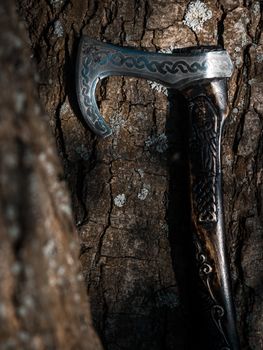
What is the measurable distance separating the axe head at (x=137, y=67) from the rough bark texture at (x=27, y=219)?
1.02m

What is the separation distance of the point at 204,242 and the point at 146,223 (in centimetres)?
25

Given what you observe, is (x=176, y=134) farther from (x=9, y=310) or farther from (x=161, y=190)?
(x=9, y=310)

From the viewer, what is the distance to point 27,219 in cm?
161

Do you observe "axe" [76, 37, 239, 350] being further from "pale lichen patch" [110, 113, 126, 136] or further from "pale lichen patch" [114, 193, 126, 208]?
"pale lichen patch" [114, 193, 126, 208]

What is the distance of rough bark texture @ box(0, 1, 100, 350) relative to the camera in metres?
1.58

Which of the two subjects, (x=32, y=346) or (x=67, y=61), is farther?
(x=67, y=61)

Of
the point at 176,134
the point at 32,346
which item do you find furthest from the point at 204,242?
the point at 32,346

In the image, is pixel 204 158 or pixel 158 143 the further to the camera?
pixel 158 143

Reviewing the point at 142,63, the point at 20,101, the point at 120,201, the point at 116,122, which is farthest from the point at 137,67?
the point at 20,101

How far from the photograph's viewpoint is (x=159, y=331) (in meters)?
2.74

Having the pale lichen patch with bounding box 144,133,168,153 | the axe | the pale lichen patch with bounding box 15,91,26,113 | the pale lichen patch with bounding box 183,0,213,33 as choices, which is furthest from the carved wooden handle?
the pale lichen patch with bounding box 15,91,26,113

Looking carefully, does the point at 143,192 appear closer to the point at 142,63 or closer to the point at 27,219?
the point at 142,63

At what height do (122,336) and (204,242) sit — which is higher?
(204,242)

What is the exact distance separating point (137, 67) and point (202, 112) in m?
0.30
